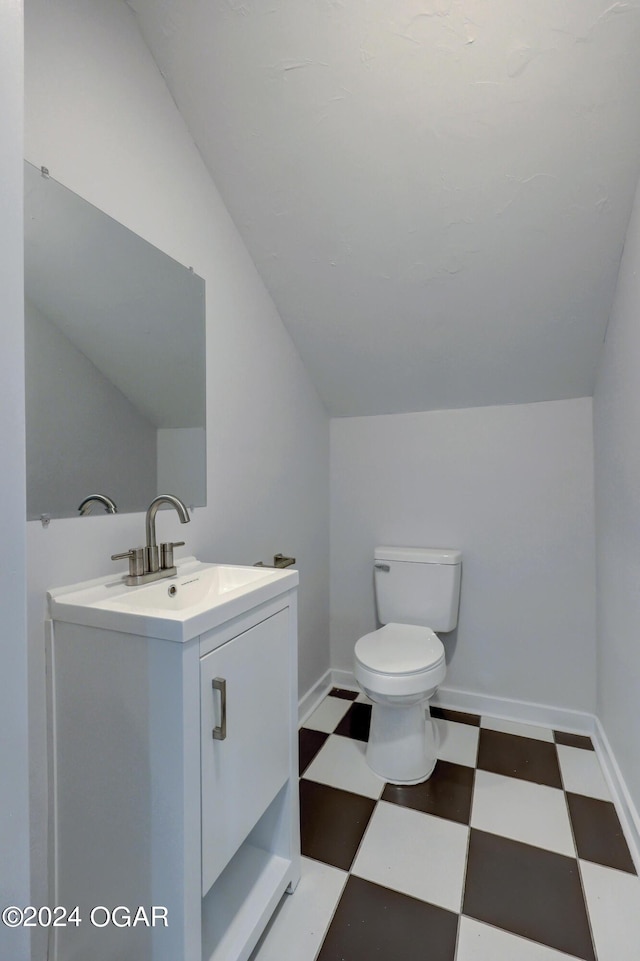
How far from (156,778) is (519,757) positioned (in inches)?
58.8

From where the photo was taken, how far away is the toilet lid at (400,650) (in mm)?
1507

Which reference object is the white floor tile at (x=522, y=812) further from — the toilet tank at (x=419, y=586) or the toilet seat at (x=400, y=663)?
the toilet tank at (x=419, y=586)

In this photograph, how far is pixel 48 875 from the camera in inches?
36.1

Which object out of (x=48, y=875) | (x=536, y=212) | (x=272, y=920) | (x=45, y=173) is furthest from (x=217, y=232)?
(x=272, y=920)

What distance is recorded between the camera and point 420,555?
197cm

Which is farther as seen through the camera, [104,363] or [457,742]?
[457,742]

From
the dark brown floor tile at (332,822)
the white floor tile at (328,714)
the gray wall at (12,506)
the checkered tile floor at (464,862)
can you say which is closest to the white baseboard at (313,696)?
the white floor tile at (328,714)

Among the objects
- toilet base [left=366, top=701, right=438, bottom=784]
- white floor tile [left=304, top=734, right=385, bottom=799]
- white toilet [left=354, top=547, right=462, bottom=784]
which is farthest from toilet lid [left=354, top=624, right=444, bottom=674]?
white floor tile [left=304, top=734, right=385, bottom=799]

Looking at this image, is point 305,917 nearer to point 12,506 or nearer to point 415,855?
point 415,855

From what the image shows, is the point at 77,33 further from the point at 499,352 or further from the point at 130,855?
the point at 130,855

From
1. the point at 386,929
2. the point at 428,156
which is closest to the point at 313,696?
the point at 386,929

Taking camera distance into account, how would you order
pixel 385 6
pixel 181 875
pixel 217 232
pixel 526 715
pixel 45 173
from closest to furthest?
1. pixel 181 875
2. pixel 45 173
3. pixel 385 6
4. pixel 217 232
5. pixel 526 715

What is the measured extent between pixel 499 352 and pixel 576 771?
1.60 meters

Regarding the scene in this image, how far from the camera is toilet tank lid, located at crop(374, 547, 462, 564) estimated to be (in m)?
1.93
